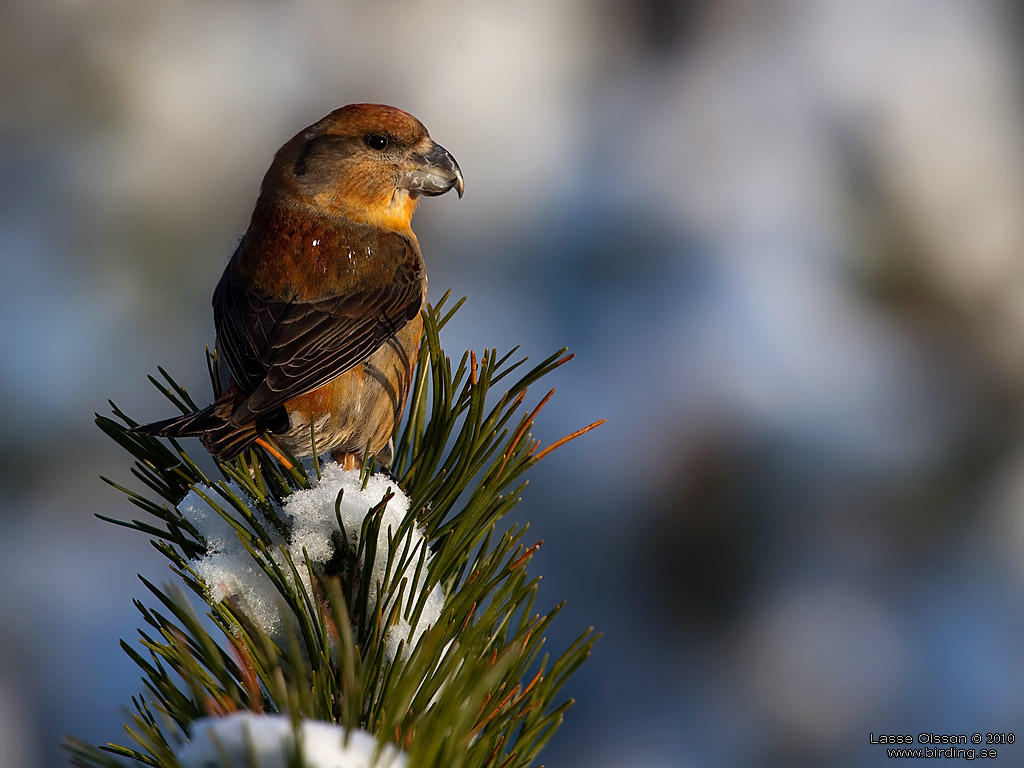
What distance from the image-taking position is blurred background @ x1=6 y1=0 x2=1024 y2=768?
5.22m

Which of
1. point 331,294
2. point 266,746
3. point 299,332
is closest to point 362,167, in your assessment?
point 331,294

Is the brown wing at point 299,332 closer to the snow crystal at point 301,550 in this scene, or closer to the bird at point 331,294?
the bird at point 331,294

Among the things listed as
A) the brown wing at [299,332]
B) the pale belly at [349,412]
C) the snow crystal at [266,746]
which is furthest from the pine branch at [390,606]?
the pale belly at [349,412]

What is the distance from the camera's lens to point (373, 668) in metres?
1.23

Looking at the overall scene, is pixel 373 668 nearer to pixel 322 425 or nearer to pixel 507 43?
pixel 322 425

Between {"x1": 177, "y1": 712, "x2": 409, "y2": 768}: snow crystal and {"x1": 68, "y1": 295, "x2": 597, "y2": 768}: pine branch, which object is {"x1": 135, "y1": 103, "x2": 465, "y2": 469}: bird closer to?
{"x1": 68, "y1": 295, "x2": 597, "y2": 768}: pine branch

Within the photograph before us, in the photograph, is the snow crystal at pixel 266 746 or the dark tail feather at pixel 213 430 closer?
the snow crystal at pixel 266 746

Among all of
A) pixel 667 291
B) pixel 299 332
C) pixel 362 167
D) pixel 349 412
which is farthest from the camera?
pixel 667 291

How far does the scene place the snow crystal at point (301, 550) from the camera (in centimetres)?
133

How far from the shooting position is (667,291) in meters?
6.62

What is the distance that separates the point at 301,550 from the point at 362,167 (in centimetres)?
181

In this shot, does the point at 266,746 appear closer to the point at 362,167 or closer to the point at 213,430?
the point at 213,430

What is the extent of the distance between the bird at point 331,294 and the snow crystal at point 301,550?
42cm

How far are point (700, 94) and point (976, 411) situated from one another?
4.20m
